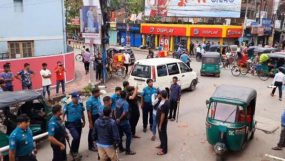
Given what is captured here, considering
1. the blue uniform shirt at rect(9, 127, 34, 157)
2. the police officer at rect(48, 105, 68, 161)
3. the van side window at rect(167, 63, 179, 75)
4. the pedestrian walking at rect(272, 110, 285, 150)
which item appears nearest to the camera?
the blue uniform shirt at rect(9, 127, 34, 157)

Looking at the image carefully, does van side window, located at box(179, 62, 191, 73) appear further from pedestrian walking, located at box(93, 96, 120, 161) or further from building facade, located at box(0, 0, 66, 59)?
pedestrian walking, located at box(93, 96, 120, 161)

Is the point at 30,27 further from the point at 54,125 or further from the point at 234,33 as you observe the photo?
the point at 234,33

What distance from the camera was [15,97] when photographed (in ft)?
26.7

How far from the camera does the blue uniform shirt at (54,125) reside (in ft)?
21.3

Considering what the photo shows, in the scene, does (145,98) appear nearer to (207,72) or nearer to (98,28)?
(98,28)

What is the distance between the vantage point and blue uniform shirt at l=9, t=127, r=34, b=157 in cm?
573

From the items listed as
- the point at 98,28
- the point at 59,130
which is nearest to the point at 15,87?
the point at 98,28

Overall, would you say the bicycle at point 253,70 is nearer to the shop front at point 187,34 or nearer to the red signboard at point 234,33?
the red signboard at point 234,33

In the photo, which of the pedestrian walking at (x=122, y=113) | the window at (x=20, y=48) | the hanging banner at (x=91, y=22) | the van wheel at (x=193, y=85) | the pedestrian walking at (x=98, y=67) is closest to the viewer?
the pedestrian walking at (x=122, y=113)

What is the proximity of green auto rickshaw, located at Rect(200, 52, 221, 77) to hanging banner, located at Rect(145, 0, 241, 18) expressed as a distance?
52.3 ft

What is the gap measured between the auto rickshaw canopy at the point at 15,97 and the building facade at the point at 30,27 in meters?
8.86

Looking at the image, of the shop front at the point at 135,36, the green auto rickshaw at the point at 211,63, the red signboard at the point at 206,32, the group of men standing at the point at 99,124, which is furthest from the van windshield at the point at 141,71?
the shop front at the point at 135,36

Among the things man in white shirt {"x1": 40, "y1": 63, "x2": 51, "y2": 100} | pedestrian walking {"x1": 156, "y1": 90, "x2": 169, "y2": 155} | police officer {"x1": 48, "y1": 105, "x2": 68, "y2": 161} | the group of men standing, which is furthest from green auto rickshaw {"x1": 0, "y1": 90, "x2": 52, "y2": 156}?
man in white shirt {"x1": 40, "y1": 63, "x2": 51, "y2": 100}

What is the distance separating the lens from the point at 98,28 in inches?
621
